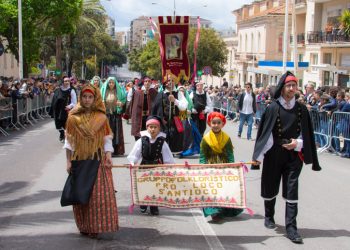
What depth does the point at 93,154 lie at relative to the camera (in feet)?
21.9

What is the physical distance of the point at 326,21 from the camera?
44000 mm

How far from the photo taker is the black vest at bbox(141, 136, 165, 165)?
25.5ft

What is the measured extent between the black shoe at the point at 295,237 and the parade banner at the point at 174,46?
6093 millimetres

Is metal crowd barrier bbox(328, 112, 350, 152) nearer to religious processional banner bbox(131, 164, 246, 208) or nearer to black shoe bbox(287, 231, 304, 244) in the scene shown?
religious processional banner bbox(131, 164, 246, 208)

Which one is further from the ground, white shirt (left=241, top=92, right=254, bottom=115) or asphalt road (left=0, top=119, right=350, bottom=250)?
white shirt (left=241, top=92, right=254, bottom=115)

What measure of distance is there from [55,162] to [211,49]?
4758cm

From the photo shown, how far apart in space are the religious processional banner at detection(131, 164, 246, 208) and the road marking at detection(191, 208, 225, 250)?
1.06 feet

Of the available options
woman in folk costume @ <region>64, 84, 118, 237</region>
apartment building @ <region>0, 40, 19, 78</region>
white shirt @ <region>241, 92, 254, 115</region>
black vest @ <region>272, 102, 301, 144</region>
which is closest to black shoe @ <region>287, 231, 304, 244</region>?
black vest @ <region>272, 102, 301, 144</region>

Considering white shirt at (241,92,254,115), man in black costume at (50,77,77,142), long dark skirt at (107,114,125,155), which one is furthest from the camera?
white shirt at (241,92,254,115)

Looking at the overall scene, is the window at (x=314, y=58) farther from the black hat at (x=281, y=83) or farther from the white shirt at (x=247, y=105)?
Answer: the black hat at (x=281, y=83)

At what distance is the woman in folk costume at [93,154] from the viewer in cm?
659

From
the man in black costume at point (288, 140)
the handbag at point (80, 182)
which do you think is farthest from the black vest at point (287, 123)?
the handbag at point (80, 182)

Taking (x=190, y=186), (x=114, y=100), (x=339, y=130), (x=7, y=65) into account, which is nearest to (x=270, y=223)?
(x=190, y=186)

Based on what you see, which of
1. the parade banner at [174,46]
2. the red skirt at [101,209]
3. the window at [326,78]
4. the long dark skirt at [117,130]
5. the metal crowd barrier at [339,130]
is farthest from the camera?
the window at [326,78]
